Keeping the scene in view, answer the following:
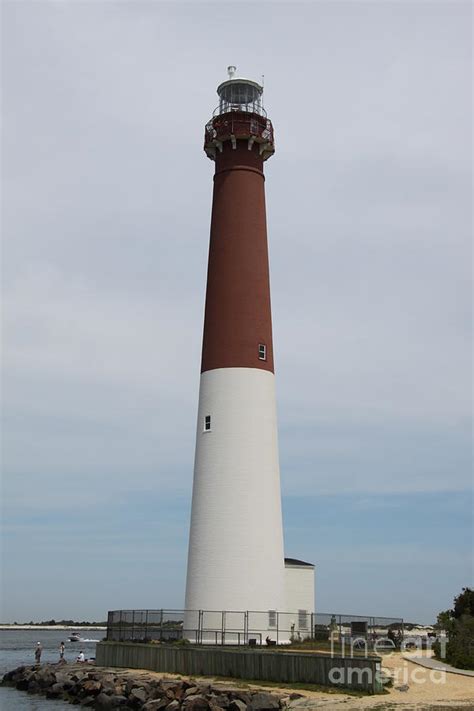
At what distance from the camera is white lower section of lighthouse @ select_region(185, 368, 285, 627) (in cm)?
3212

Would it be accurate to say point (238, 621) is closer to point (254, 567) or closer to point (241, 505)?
point (254, 567)

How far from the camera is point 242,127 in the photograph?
119 feet

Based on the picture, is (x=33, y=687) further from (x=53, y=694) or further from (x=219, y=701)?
(x=219, y=701)

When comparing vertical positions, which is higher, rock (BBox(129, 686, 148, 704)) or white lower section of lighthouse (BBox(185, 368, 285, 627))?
white lower section of lighthouse (BBox(185, 368, 285, 627))

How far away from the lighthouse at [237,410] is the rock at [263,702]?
7328 mm

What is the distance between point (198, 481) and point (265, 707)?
11290 millimetres

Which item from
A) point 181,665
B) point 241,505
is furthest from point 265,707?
point 241,505

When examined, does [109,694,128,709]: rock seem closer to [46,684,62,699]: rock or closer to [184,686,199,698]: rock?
[184,686,199,698]: rock

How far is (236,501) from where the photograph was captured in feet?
107

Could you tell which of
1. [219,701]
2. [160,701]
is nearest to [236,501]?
[160,701]

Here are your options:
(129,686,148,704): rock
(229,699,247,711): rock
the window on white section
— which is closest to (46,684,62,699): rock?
(129,686,148,704): rock

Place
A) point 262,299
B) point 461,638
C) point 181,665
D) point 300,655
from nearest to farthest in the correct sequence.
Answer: point 300,655 < point 181,665 < point 461,638 < point 262,299

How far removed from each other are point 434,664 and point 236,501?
945 cm

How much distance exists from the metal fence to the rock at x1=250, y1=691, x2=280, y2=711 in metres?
6.52
